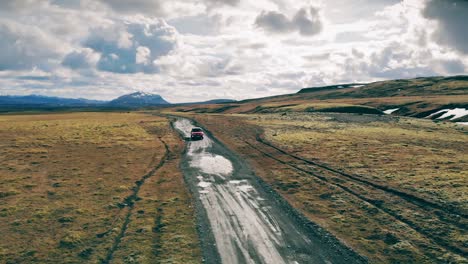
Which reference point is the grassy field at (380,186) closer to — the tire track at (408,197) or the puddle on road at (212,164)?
the tire track at (408,197)

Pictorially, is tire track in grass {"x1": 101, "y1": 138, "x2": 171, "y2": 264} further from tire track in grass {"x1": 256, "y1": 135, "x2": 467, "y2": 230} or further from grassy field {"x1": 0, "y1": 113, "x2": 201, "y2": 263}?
tire track in grass {"x1": 256, "y1": 135, "x2": 467, "y2": 230}

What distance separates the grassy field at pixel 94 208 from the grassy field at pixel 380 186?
9.01 metres

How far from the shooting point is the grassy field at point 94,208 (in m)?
16.1

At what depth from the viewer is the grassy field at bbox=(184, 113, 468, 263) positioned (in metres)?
17.3

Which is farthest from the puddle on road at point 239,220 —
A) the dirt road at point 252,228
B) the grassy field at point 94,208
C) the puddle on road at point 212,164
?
the grassy field at point 94,208

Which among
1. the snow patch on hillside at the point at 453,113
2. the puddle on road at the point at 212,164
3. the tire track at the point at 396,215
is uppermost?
the snow patch on hillside at the point at 453,113

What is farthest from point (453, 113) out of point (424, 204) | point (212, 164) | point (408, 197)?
point (212, 164)

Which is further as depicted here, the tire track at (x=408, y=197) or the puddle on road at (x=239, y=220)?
the tire track at (x=408, y=197)

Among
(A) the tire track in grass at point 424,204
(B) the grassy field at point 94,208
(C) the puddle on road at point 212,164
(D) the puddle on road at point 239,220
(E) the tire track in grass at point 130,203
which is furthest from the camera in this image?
(C) the puddle on road at point 212,164

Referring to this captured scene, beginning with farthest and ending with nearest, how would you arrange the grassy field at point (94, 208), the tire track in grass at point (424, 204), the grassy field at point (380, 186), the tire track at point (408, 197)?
the tire track at point (408, 197), the tire track in grass at point (424, 204), the grassy field at point (380, 186), the grassy field at point (94, 208)

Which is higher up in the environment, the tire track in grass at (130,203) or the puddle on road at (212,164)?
the puddle on road at (212,164)

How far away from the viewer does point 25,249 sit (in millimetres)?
16375

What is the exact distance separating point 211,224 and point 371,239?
30.2 ft

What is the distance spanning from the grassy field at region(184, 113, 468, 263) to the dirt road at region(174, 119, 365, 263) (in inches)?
52.6
